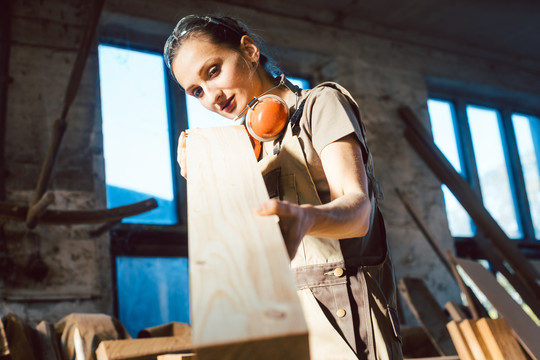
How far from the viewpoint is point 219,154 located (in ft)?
3.74

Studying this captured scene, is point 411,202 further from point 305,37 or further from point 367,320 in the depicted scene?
point 367,320

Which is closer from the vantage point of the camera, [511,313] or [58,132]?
[511,313]

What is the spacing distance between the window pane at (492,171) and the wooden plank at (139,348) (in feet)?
15.5

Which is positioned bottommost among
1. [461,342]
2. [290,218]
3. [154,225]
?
[461,342]

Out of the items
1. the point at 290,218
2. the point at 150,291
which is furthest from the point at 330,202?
the point at 150,291

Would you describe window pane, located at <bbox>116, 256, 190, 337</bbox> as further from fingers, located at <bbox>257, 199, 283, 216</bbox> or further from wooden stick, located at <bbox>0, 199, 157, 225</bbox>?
fingers, located at <bbox>257, 199, 283, 216</bbox>

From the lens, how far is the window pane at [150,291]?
4145mm

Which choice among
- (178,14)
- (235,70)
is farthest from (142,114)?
(235,70)

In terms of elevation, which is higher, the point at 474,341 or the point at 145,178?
the point at 145,178

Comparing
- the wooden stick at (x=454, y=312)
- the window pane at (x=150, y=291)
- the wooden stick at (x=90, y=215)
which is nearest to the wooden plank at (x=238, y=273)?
the wooden stick at (x=90, y=215)

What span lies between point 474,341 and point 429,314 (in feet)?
4.58

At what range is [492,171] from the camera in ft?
21.3

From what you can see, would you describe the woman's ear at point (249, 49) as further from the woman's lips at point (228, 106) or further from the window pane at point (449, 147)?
the window pane at point (449, 147)

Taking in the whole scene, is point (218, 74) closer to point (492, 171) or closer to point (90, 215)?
point (90, 215)
